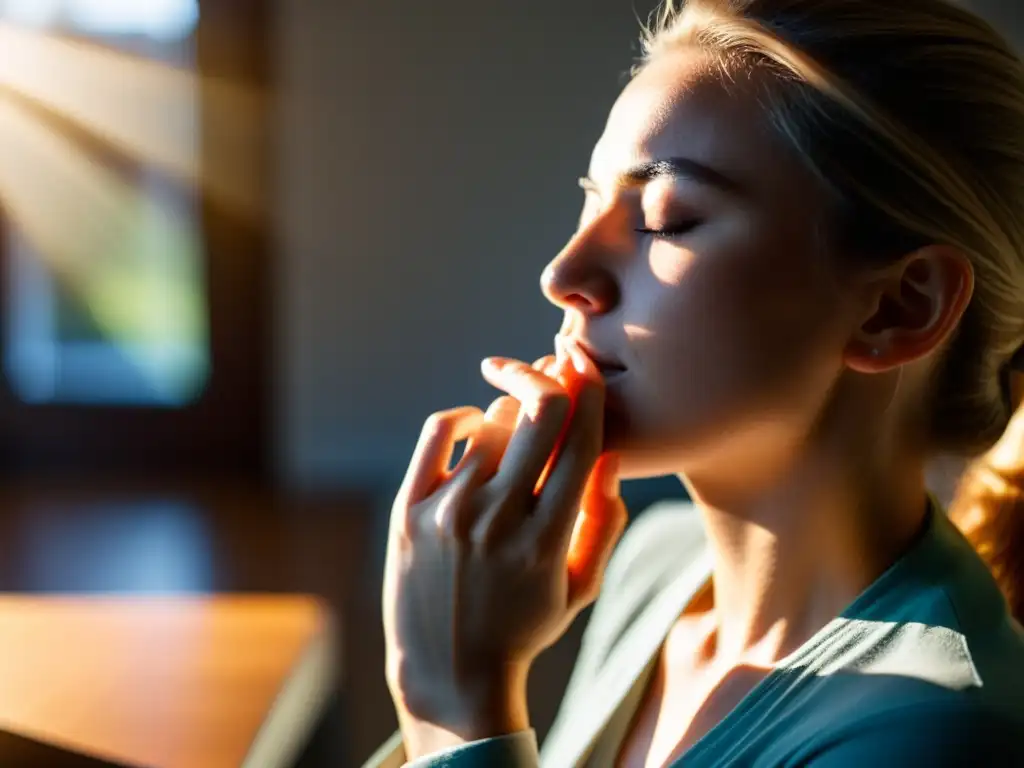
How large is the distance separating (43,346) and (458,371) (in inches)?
46.9

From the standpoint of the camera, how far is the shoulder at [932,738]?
22.0 inches

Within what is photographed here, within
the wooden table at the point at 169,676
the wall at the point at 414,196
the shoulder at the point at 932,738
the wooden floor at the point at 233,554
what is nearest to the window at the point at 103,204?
the wall at the point at 414,196

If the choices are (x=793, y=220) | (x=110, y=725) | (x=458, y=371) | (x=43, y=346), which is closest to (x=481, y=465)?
(x=793, y=220)

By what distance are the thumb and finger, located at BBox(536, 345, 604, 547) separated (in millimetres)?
54

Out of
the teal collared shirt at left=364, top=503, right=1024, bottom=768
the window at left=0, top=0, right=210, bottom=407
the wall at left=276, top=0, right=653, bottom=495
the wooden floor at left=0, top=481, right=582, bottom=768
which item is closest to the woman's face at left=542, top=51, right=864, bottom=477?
the teal collared shirt at left=364, top=503, right=1024, bottom=768

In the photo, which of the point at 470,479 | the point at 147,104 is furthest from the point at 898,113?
the point at 147,104

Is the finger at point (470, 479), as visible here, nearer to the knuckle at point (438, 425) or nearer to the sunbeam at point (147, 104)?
the knuckle at point (438, 425)

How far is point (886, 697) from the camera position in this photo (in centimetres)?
59

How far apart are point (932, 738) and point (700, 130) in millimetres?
348

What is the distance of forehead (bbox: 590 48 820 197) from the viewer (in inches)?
25.8

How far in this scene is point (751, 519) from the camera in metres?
0.72

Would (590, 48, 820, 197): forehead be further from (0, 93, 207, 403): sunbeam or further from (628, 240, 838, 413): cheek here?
(0, 93, 207, 403): sunbeam

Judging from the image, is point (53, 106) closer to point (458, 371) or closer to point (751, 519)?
point (458, 371)

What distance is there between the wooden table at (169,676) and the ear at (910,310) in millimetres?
505
